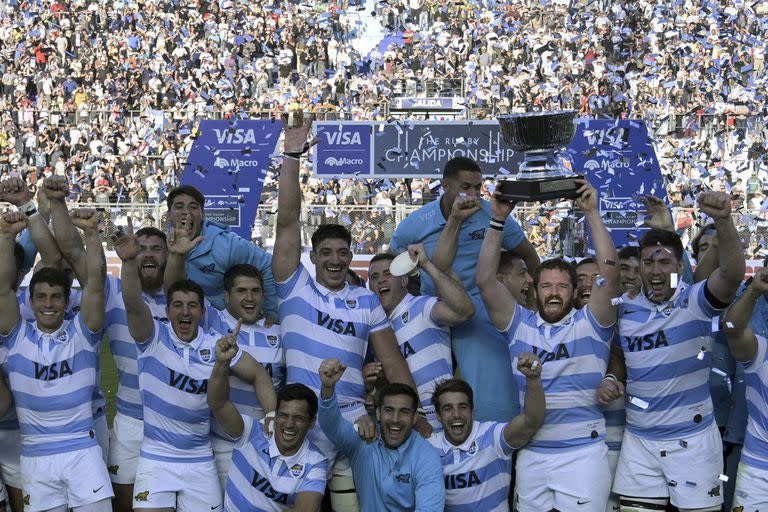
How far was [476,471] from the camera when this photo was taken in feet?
16.9

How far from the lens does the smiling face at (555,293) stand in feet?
16.5

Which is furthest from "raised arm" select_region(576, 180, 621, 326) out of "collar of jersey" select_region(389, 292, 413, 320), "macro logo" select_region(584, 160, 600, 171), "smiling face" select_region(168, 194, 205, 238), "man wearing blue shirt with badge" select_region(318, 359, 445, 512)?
"macro logo" select_region(584, 160, 600, 171)

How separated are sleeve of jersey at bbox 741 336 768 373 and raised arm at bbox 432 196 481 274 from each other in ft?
5.00

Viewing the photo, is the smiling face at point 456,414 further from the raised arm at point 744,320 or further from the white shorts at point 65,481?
the white shorts at point 65,481

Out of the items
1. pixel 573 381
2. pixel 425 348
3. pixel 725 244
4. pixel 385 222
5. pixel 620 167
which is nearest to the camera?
pixel 725 244

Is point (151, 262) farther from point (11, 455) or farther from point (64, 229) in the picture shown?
point (11, 455)

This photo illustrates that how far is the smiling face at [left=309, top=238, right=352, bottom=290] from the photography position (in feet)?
17.9

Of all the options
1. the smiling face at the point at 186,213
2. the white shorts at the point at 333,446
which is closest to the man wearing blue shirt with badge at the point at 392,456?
the white shorts at the point at 333,446

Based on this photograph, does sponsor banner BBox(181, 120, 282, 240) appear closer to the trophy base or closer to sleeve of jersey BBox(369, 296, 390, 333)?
sleeve of jersey BBox(369, 296, 390, 333)

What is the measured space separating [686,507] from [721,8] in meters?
19.7

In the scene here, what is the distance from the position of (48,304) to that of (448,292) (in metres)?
2.02

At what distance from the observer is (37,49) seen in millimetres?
23172

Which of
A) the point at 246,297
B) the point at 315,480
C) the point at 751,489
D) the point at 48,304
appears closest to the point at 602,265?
the point at 751,489

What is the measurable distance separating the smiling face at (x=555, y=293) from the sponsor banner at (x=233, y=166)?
8.09 meters
